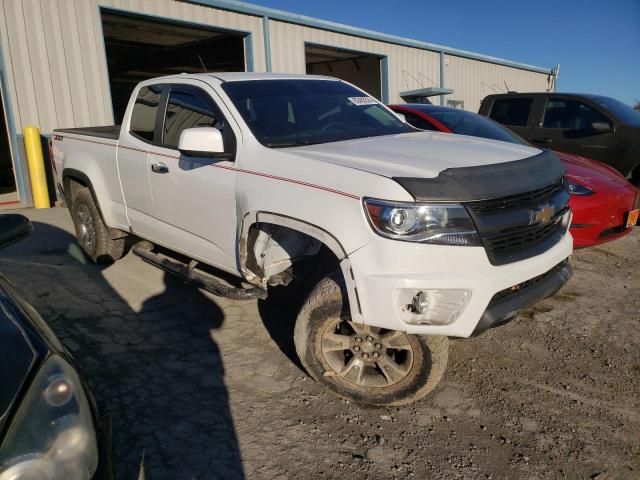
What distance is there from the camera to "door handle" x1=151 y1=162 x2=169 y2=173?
4027 millimetres

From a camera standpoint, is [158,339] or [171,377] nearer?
[171,377]

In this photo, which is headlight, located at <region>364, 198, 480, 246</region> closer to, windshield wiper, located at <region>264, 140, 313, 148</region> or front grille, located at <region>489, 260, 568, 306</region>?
front grille, located at <region>489, 260, 568, 306</region>

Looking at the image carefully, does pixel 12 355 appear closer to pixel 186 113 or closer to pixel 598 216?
pixel 186 113

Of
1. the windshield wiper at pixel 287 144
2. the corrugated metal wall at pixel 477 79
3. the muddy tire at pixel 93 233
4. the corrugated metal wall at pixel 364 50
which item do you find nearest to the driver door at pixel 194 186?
the windshield wiper at pixel 287 144

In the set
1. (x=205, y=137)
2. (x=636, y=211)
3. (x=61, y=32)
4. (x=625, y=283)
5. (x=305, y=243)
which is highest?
(x=61, y=32)

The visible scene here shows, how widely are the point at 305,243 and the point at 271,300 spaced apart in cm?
141

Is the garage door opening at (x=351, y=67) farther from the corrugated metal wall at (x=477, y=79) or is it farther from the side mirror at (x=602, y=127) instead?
the side mirror at (x=602, y=127)

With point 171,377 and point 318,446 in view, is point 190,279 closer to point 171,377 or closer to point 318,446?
point 171,377

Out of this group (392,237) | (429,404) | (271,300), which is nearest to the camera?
(392,237)

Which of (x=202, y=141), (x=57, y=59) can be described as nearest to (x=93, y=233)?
(x=202, y=141)

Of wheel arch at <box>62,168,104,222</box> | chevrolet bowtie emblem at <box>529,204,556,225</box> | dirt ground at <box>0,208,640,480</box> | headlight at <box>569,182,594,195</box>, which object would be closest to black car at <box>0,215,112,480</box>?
dirt ground at <box>0,208,640,480</box>

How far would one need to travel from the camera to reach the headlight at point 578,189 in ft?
16.9

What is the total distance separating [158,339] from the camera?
3941 mm

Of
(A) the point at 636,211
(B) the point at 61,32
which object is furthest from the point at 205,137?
(B) the point at 61,32
